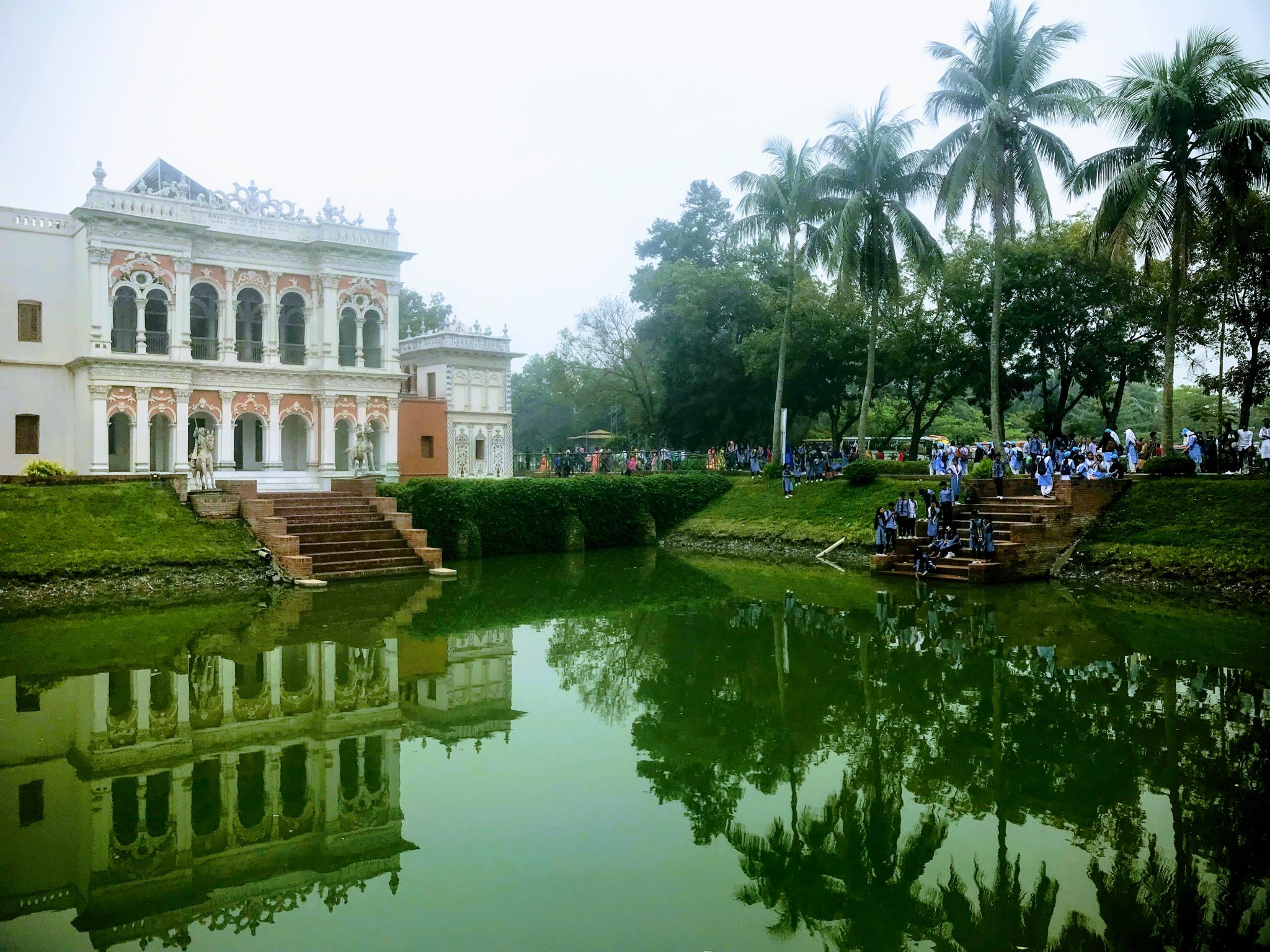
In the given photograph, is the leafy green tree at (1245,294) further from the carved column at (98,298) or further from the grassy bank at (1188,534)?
the carved column at (98,298)

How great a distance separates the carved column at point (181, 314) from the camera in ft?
89.8

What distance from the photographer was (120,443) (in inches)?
1123

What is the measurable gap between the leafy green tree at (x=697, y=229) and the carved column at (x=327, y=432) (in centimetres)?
2738

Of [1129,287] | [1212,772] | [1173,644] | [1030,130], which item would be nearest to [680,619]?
[1173,644]

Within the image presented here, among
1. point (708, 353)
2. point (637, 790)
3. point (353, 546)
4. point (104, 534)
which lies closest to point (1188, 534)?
point (637, 790)

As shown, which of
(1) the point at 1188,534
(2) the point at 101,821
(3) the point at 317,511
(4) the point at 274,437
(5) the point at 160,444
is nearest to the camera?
(2) the point at 101,821

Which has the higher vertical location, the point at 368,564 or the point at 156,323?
the point at 156,323

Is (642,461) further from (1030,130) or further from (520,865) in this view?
(520,865)

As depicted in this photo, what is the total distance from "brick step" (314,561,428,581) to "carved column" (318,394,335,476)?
36.1 ft

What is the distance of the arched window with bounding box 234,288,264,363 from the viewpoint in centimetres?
2992

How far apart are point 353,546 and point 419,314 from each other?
3606 centimetres

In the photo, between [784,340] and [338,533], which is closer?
[338,533]

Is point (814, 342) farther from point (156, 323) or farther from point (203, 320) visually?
point (156, 323)

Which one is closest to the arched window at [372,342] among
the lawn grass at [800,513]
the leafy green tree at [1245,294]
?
the lawn grass at [800,513]
